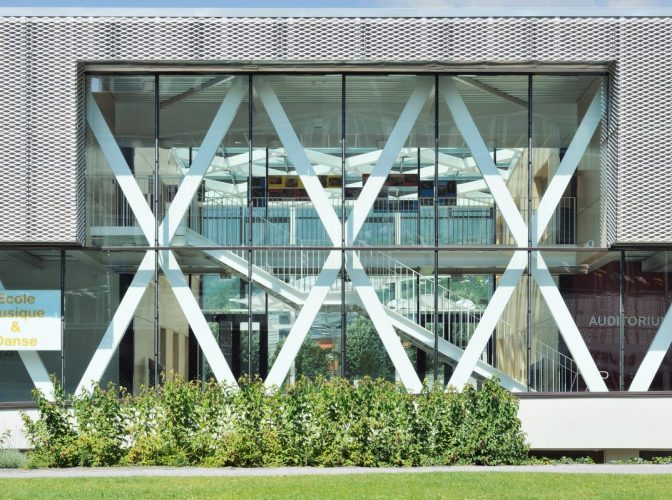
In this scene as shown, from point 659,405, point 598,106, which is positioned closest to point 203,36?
point 598,106

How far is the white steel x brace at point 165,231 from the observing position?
23.9 metres

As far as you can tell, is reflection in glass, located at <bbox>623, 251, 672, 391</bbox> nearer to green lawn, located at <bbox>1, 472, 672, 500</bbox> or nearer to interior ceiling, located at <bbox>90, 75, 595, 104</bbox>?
interior ceiling, located at <bbox>90, 75, 595, 104</bbox>

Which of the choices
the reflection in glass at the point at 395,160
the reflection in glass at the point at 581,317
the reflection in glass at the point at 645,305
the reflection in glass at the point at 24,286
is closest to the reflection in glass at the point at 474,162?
the reflection in glass at the point at 395,160

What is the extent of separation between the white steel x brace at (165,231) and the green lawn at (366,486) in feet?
16.7

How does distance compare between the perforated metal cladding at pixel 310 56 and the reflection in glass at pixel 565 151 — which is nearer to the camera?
the perforated metal cladding at pixel 310 56

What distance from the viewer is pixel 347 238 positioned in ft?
79.2

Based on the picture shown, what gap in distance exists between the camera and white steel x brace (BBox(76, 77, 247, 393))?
23.9 m

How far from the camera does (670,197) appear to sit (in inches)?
917

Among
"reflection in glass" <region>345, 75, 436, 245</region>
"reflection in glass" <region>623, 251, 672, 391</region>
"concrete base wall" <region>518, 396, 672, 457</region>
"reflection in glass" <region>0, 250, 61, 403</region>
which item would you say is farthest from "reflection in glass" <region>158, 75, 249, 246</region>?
"reflection in glass" <region>623, 251, 672, 391</region>

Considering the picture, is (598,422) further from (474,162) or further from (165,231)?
(165,231)

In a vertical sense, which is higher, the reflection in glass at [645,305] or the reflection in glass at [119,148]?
the reflection in glass at [119,148]

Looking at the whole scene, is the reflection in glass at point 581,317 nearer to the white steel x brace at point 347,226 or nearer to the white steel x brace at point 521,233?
the white steel x brace at point 521,233

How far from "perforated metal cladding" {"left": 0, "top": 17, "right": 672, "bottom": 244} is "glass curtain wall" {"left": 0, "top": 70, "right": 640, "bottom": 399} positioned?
0.78 m

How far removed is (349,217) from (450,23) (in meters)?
4.12
